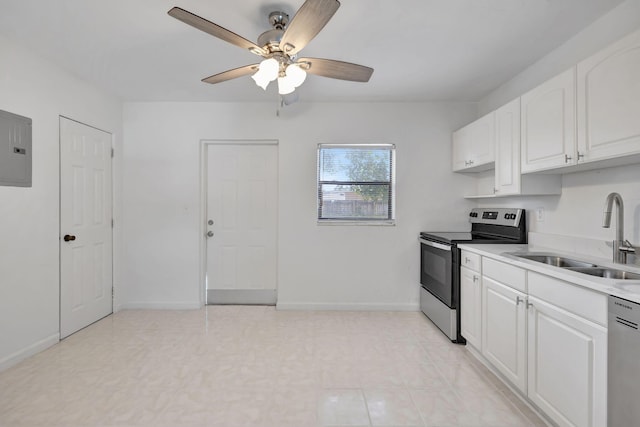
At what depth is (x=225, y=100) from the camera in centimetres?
375

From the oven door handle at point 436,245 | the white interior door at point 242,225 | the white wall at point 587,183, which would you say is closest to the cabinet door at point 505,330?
the oven door handle at point 436,245

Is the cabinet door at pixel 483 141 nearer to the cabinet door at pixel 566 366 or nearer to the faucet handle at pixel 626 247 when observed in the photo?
the faucet handle at pixel 626 247

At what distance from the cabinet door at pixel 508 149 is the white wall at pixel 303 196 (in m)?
1.01

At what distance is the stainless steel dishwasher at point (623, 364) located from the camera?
1.24 m

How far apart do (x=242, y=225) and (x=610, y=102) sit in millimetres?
3414

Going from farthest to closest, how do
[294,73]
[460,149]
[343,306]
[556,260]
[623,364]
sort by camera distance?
[343,306] → [460,149] → [556,260] → [294,73] → [623,364]

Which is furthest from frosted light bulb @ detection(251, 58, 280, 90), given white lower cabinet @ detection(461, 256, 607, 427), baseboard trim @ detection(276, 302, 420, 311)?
baseboard trim @ detection(276, 302, 420, 311)

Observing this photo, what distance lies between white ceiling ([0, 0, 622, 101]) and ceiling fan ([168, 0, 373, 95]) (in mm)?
248

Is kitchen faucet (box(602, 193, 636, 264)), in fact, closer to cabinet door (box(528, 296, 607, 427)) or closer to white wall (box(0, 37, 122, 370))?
cabinet door (box(528, 296, 607, 427))

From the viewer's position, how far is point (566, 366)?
63.2 inches

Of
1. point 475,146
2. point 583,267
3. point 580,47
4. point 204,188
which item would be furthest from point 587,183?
point 204,188

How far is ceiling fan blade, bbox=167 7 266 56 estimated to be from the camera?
1.54 metres

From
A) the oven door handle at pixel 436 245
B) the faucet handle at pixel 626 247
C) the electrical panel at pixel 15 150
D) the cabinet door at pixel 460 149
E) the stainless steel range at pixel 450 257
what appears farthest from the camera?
the cabinet door at pixel 460 149

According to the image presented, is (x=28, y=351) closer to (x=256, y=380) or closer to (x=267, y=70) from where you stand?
(x=256, y=380)
